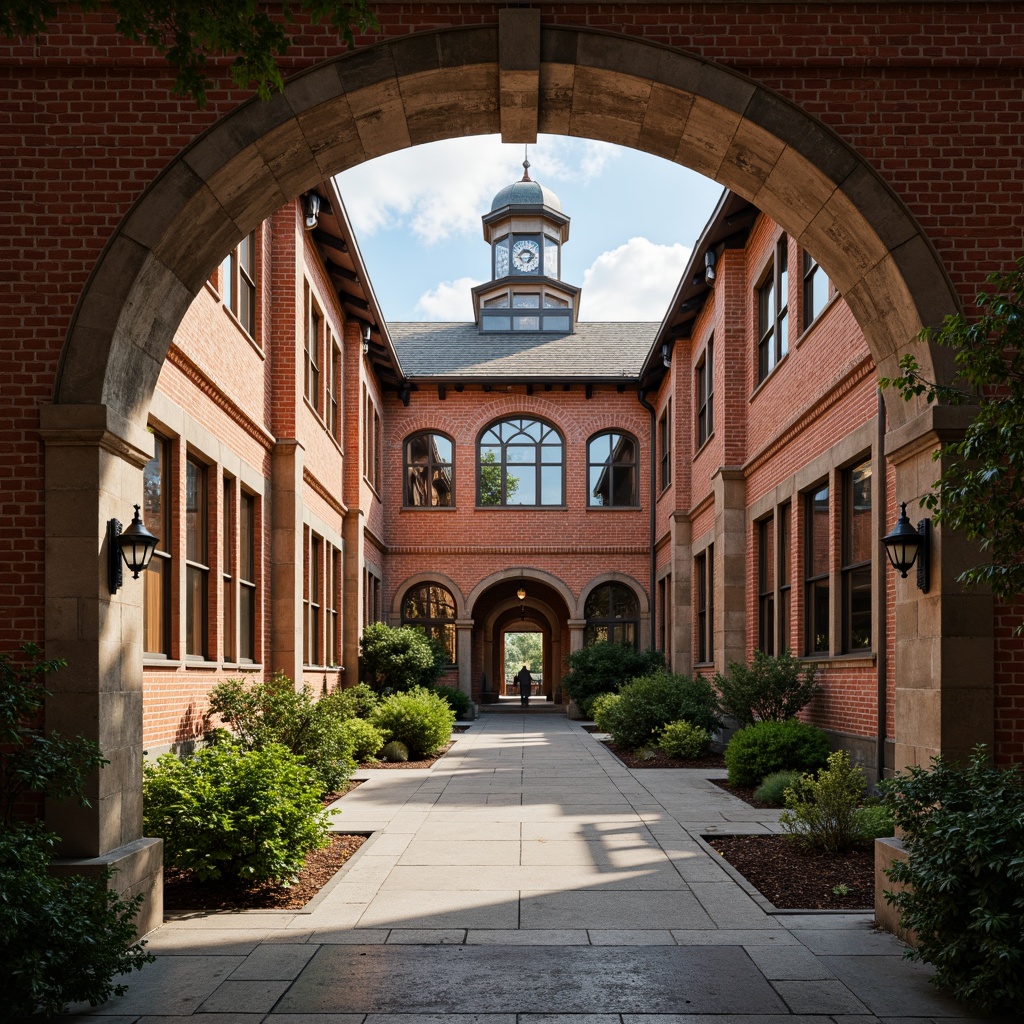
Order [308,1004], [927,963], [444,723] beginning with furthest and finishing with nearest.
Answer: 1. [444,723]
2. [927,963]
3. [308,1004]

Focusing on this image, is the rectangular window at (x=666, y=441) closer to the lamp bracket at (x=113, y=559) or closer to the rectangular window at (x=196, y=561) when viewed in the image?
the rectangular window at (x=196, y=561)

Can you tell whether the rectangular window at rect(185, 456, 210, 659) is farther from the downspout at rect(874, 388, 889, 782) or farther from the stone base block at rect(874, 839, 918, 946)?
the stone base block at rect(874, 839, 918, 946)

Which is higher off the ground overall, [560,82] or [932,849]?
[560,82]

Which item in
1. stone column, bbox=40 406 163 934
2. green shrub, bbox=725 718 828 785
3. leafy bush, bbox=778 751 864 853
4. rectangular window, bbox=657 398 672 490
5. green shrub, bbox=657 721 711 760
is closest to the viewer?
Answer: stone column, bbox=40 406 163 934

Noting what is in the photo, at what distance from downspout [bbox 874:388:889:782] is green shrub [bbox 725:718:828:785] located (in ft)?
4.39

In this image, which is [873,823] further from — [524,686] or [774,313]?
[524,686]

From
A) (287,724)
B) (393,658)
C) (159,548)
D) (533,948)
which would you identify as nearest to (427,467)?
(393,658)

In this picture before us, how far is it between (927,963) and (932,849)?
773 millimetres

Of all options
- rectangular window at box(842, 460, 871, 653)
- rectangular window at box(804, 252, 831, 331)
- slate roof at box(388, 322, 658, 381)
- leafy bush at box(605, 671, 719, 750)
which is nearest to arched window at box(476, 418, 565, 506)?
slate roof at box(388, 322, 658, 381)

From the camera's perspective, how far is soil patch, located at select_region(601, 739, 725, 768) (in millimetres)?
16859

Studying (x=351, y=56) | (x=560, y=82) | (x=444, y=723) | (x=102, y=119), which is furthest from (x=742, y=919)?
(x=444, y=723)

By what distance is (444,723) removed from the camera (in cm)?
1842

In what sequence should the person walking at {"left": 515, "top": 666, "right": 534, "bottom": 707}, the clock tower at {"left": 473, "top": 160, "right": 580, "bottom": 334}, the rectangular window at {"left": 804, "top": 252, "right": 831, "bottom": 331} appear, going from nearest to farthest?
the rectangular window at {"left": 804, "top": 252, "right": 831, "bottom": 331}
the clock tower at {"left": 473, "top": 160, "right": 580, "bottom": 334}
the person walking at {"left": 515, "top": 666, "right": 534, "bottom": 707}

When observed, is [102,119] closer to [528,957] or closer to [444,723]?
[528,957]
